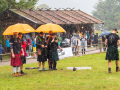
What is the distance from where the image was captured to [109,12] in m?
73.8

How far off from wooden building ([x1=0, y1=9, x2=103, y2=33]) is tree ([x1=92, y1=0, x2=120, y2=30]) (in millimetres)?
36202

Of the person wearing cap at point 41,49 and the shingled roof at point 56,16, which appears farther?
the shingled roof at point 56,16

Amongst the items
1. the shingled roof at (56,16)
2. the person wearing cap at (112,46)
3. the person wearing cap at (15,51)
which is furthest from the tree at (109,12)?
the person wearing cap at (15,51)

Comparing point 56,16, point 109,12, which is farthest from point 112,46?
point 109,12

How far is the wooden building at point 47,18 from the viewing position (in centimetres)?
2733

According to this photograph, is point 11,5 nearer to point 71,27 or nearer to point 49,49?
point 71,27

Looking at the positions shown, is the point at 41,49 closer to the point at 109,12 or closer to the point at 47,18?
the point at 47,18

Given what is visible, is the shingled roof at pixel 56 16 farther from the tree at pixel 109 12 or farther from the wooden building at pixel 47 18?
the tree at pixel 109 12

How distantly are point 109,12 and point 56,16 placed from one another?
4499cm

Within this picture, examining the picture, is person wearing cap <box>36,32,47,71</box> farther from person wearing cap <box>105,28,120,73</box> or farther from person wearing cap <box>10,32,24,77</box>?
person wearing cap <box>105,28,120,73</box>

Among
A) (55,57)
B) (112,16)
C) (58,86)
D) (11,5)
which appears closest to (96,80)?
(58,86)

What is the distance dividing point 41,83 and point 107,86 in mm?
2311

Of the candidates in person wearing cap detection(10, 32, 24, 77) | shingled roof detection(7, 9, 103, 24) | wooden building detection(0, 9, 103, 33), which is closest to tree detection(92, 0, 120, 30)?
shingled roof detection(7, 9, 103, 24)

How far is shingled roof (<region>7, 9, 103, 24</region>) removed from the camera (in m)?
27.7
